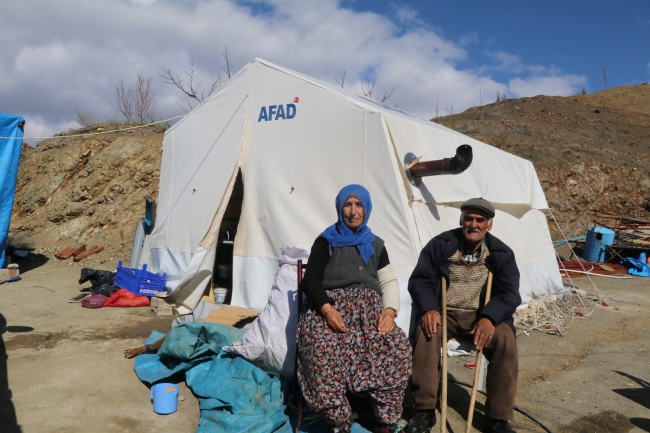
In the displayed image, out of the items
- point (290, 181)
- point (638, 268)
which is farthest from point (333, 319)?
point (638, 268)

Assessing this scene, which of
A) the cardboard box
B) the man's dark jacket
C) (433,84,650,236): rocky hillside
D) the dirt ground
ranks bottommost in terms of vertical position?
the dirt ground

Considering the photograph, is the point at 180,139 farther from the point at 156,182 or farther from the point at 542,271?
the point at 156,182

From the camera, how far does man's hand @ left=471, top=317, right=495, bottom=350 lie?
119 inches

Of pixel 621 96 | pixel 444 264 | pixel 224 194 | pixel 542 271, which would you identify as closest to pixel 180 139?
pixel 224 194

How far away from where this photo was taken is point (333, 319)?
293 cm

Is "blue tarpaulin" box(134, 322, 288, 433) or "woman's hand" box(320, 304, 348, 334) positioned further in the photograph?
"blue tarpaulin" box(134, 322, 288, 433)

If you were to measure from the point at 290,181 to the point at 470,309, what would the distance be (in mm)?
2565

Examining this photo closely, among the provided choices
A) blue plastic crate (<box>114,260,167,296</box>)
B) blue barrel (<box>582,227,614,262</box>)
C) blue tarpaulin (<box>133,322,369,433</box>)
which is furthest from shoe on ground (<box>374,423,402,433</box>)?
blue barrel (<box>582,227,614,262</box>)

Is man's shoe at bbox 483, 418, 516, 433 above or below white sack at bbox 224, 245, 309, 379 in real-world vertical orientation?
below

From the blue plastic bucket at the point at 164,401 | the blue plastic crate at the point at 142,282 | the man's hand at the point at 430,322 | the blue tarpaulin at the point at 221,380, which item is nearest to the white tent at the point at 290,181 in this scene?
the blue plastic crate at the point at 142,282

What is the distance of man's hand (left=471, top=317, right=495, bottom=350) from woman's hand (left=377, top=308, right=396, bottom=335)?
20.7 inches

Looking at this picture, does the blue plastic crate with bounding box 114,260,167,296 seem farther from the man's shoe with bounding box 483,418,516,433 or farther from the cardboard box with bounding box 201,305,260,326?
the man's shoe with bounding box 483,418,516,433

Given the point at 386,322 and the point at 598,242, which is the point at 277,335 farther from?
the point at 598,242

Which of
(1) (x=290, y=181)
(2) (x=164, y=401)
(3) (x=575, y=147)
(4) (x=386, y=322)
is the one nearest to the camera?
(4) (x=386, y=322)
